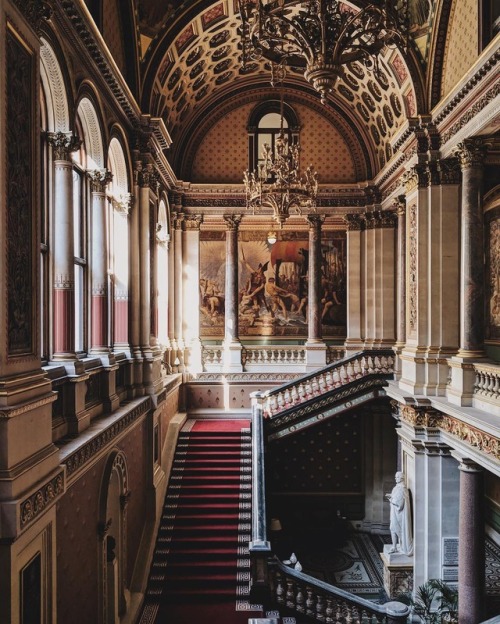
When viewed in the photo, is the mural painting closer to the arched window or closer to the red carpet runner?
the arched window

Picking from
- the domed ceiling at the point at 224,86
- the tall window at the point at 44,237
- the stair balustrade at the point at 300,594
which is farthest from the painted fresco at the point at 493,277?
the tall window at the point at 44,237

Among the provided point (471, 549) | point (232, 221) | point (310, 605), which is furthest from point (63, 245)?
point (232, 221)

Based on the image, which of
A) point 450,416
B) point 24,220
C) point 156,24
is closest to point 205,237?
point 156,24

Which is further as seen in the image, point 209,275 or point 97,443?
point 209,275

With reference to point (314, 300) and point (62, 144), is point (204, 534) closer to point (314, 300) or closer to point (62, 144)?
point (62, 144)

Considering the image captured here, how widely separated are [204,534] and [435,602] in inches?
183

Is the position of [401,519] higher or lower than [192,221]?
lower

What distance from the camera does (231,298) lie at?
17.7 metres

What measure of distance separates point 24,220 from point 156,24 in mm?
8509

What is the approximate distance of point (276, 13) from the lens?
20.5ft

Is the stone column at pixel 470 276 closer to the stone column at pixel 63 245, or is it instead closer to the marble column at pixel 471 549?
the marble column at pixel 471 549

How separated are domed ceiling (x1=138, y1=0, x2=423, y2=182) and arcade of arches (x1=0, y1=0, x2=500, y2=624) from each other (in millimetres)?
70

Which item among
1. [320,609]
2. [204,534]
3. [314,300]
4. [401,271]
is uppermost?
[401,271]

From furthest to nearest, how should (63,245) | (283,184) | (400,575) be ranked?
(283,184) → (400,575) → (63,245)
